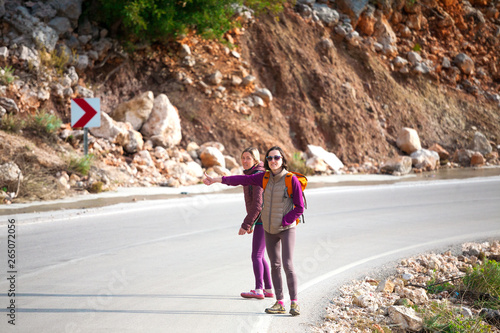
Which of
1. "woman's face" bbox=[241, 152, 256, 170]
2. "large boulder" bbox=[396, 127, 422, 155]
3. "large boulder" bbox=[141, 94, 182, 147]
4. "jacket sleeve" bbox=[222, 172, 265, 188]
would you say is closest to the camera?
"jacket sleeve" bbox=[222, 172, 265, 188]

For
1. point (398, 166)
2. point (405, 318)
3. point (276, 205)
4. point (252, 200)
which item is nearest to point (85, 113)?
point (252, 200)

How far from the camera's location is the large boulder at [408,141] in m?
22.2

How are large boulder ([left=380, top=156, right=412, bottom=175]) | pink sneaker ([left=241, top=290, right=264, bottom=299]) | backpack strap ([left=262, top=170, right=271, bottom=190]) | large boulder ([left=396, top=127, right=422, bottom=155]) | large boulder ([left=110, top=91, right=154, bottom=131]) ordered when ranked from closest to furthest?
backpack strap ([left=262, top=170, right=271, bottom=190])
pink sneaker ([left=241, top=290, right=264, bottom=299])
large boulder ([left=110, top=91, right=154, bottom=131])
large boulder ([left=380, top=156, right=412, bottom=175])
large boulder ([left=396, top=127, right=422, bottom=155])

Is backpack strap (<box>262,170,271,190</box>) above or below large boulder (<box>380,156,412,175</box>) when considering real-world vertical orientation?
above

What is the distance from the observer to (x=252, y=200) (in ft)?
17.3

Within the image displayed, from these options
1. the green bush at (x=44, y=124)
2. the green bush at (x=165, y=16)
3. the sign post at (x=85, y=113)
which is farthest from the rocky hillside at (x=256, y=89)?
the sign post at (x=85, y=113)

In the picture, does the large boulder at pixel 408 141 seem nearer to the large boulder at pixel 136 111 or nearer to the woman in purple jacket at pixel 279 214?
the large boulder at pixel 136 111

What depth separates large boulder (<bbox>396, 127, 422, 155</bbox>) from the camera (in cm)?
2220

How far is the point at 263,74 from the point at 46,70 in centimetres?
961

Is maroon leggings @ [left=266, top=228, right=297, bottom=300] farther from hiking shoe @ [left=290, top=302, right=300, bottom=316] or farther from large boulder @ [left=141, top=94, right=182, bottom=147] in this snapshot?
large boulder @ [left=141, top=94, right=182, bottom=147]

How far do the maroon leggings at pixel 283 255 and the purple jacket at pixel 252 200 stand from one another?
0.34m

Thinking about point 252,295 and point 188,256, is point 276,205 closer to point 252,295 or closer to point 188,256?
point 252,295

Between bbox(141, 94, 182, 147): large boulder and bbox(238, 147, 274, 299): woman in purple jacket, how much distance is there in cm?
1124

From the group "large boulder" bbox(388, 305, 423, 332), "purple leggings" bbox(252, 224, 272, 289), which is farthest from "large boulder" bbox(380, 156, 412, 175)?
"purple leggings" bbox(252, 224, 272, 289)
